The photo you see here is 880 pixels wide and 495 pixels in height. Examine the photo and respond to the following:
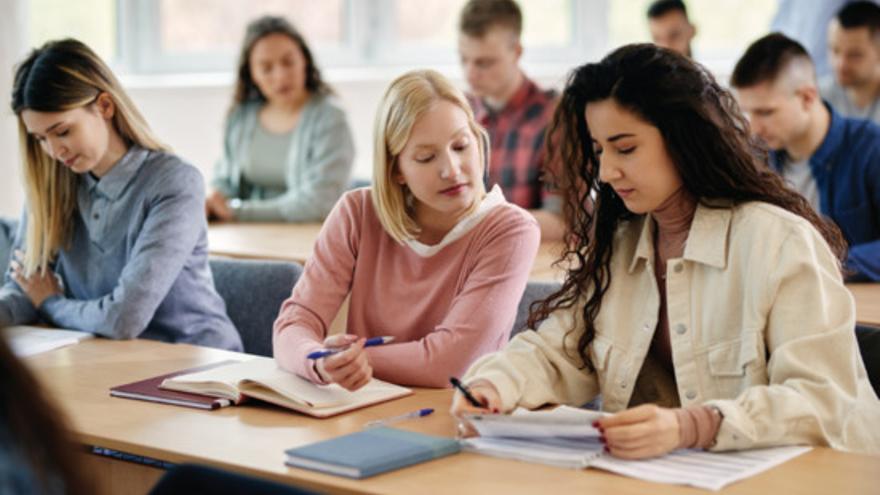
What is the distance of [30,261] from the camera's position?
3170 mm

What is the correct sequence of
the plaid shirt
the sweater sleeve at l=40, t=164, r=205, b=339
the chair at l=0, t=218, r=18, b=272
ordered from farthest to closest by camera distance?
the plaid shirt
the chair at l=0, t=218, r=18, b=272
the sweater sleeve at l=40, t=164, r=205, b=339

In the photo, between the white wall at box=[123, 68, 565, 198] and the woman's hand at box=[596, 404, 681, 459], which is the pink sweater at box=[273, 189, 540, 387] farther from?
the white wall at box=[123, 68, 565, 198]

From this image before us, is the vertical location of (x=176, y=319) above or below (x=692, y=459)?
below

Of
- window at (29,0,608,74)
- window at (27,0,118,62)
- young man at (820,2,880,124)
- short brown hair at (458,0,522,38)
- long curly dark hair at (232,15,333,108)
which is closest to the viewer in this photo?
short brown hair at (458,0,522,38)

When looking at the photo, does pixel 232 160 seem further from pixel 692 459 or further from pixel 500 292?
pixel 692 459

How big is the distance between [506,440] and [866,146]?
2.14 meters

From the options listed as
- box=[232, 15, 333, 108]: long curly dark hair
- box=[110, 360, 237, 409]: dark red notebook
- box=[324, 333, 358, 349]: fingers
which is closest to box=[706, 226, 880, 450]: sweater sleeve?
box=[324, 333, 358, 349]: fingers

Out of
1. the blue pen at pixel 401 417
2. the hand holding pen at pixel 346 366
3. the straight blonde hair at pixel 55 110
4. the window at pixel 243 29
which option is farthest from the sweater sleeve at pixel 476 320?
the window at pixel 243 29

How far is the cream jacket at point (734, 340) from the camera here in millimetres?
1890

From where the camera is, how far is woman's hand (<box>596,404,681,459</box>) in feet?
5.91

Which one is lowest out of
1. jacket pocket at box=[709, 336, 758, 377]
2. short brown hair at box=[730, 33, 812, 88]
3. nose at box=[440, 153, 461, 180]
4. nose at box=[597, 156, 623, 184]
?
jacket pocket at box=[709, 336, 758, 377]

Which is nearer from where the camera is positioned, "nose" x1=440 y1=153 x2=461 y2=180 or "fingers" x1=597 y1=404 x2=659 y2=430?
"fingers" x1=597 y1=404 x2=659 y2=430

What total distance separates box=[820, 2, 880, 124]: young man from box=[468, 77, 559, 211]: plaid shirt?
3.72 ft

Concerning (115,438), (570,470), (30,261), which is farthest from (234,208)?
(570,470)
